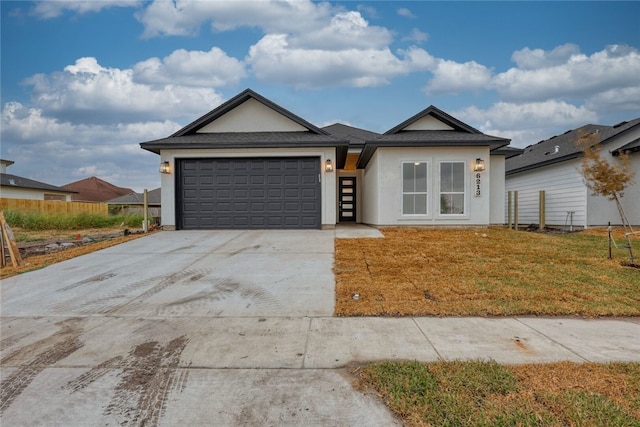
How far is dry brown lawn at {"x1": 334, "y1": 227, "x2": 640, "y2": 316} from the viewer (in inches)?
153

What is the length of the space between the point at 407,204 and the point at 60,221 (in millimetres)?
16170

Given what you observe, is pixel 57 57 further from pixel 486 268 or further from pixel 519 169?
pixel 519 169

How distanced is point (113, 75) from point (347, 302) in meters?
18.1

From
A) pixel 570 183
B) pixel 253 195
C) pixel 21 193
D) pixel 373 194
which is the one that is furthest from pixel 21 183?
pixel 570 183

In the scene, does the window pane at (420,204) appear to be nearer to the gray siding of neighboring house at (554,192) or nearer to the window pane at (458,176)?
the window pane at (458,176)

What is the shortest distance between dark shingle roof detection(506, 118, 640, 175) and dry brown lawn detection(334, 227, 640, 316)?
215 inches

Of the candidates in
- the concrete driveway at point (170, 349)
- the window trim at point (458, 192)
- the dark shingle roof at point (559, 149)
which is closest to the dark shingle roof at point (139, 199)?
the concrete driveway at point (170, 349)

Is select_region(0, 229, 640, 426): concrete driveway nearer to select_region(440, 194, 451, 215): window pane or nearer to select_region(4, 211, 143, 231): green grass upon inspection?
select_region(440, 194, 451, 215): window pane

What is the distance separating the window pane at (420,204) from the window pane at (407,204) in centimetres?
13

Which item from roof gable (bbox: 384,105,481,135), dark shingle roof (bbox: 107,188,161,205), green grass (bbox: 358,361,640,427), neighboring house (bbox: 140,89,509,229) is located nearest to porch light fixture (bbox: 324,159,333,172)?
neighboring house (bbox: 140,89,509,229)

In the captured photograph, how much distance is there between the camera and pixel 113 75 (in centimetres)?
1608

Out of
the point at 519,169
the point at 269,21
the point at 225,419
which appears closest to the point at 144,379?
the point at 225,419

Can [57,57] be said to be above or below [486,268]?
above

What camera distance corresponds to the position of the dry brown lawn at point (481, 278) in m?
3.89
